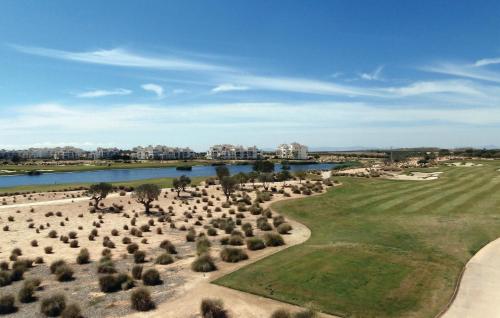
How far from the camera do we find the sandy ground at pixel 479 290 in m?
16.2

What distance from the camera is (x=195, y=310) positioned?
17.1 m

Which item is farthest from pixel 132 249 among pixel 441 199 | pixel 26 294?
pixel 441 199

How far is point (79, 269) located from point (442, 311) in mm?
21009

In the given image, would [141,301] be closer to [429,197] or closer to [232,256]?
[232,256]

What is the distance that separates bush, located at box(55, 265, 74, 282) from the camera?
22547 mm

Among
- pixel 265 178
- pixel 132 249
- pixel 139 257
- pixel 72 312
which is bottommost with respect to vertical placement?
pixel 132 249

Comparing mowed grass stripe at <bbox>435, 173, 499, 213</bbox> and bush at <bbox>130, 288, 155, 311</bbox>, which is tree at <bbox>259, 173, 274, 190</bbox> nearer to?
mowed grass stripe at <bbox>435, 173, 499, 213</bbox>

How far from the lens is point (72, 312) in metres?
16.7

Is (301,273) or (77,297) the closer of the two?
(77,297)

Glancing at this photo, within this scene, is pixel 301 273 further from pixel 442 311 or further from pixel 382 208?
pixel 382 208

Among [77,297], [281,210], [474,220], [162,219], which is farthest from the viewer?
[281,210]

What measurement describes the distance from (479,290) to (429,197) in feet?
104

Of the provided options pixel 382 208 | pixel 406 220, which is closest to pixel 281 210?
pixel 382 208

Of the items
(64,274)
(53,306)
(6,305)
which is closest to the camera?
(53,306)
